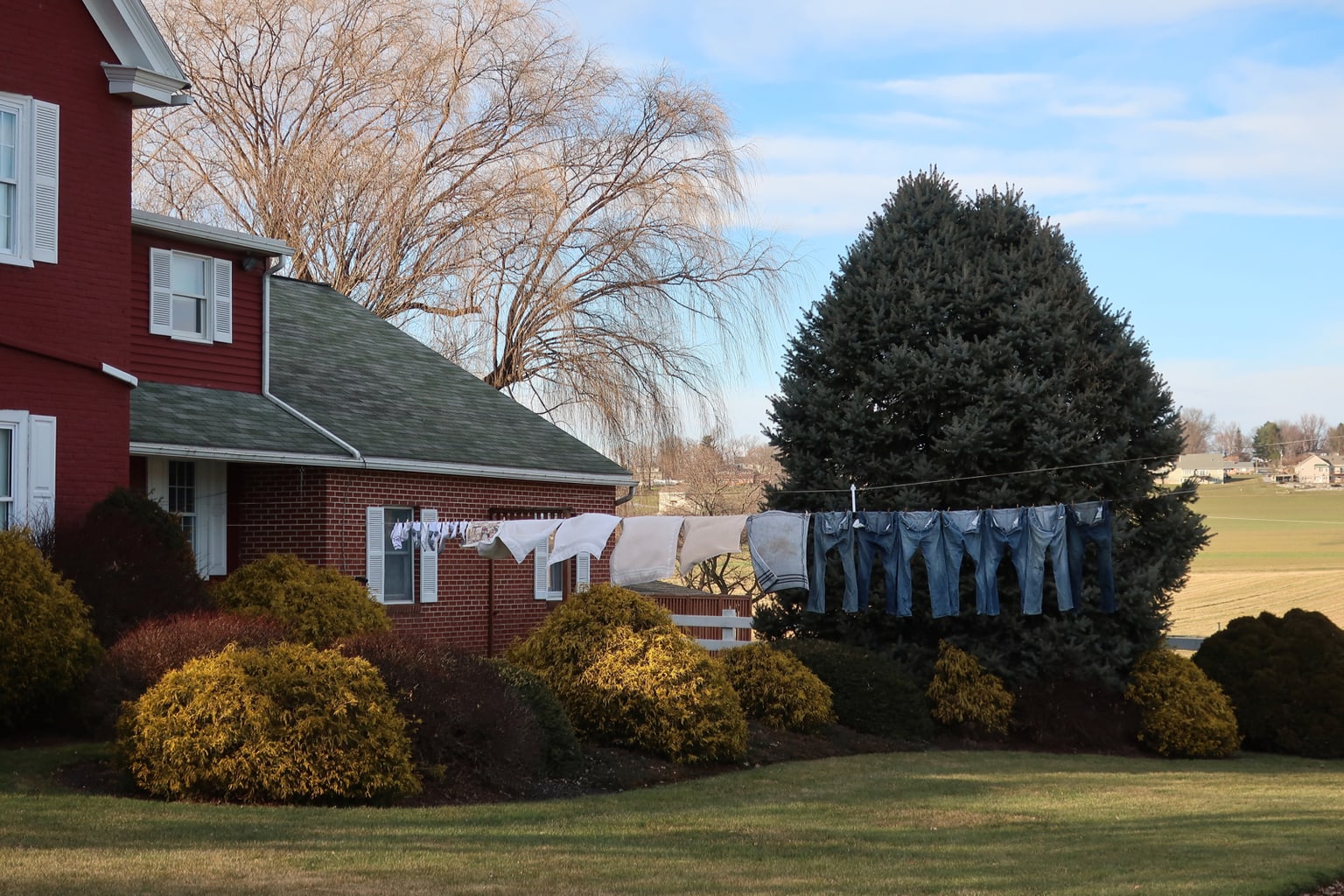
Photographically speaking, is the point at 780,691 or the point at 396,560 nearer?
the point at 780,691

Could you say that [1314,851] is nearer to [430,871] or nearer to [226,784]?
[430,871]

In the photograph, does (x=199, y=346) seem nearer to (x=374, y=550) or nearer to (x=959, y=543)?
(x=374, y=550)

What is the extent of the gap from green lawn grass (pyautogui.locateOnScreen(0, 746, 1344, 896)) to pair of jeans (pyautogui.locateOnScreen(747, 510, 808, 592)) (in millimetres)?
Answer: 3283

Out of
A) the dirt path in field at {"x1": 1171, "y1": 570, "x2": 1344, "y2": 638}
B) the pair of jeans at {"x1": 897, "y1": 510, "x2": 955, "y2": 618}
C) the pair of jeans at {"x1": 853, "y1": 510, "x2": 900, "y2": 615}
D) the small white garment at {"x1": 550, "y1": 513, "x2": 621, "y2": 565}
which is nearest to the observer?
the pair of jeans at {"x1": 897, "y1": 510, "x2": 955, "y2": 618}

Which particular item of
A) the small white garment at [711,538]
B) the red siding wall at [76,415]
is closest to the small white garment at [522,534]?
the small white garment at [711,538]

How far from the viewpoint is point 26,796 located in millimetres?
9336

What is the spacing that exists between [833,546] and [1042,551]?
2.40m

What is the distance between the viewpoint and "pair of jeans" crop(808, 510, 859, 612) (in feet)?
A: 53.4

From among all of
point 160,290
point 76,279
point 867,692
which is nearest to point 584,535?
point 867,692

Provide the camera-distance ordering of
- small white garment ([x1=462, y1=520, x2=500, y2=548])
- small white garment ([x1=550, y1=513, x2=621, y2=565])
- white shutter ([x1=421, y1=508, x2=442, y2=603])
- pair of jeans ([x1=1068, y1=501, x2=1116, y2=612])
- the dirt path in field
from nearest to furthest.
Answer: pair of jeans ([x1=1068, y1=501, x2=1116, y2=612])
small white garment ([x1=550, y1=513, x2=621, y2=565])
small white garment ([x1=462, y1=520, x2=500, y2=548])
white shutter ([x1=421, y1=508, x2=442, y2=603])
the dirt path in field

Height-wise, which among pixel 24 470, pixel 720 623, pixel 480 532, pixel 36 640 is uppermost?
pixel 24 470

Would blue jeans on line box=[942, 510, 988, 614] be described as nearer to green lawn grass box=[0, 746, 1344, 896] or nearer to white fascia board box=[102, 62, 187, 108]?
green lawn grass box=[0, 746, 1344, 896]


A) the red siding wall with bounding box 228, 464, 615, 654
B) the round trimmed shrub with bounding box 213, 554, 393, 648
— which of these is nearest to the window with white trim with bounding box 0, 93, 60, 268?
the round trimmed shrub with bounding box 213, 554, 393, 648

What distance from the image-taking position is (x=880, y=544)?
16344 millimetres
